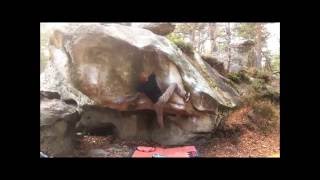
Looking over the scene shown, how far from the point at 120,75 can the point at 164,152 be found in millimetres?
1232

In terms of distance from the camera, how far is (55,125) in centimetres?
582

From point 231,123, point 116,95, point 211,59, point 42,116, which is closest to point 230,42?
point 211,59

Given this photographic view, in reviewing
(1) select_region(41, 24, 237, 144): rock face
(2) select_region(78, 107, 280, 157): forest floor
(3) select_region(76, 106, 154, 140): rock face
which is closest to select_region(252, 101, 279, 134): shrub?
(2) select_region(78, 107, 280, 157): forest floor

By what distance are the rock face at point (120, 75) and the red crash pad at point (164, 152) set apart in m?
0.11

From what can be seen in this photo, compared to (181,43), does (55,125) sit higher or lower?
lower

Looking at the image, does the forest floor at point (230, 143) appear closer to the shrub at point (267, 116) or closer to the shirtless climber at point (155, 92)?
the shrub at point (267, 116)

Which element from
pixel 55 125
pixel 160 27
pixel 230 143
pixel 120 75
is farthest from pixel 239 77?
pixel 55 125

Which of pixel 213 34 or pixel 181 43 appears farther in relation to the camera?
pixel 181 43

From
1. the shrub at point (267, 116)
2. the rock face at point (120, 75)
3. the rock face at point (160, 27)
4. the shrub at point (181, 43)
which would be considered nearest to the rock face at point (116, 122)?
the rock face at point (120, 75)

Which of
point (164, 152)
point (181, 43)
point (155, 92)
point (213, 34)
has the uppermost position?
point (213, 34)

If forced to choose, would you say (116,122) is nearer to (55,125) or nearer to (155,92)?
(155,92)

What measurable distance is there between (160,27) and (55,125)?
1.99m

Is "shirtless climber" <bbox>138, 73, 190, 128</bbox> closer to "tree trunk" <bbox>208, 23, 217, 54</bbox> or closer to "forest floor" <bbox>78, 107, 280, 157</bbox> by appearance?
"forest floor" <bbox>78, 107, 280, 157</bbox>
